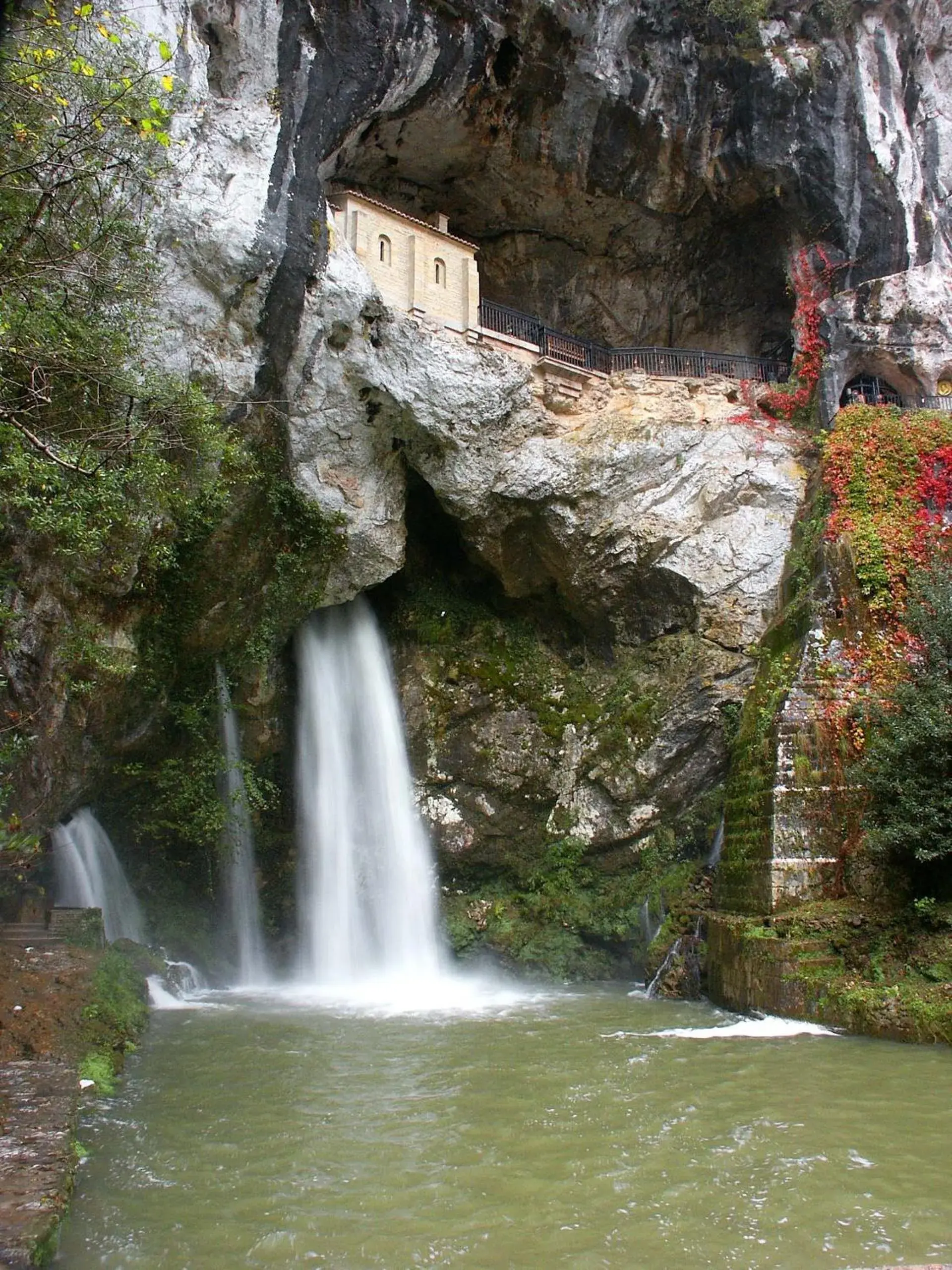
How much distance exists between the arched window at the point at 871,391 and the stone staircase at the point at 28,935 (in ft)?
55.5

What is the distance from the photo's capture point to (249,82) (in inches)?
522

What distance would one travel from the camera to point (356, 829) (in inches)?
610

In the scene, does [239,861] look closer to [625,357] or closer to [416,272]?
[416,272]

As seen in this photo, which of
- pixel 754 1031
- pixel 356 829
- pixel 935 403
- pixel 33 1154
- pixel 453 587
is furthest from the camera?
pixel 935 403

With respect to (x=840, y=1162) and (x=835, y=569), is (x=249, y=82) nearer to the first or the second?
(x=835, y=569)

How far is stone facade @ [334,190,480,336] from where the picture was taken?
16.6 meters

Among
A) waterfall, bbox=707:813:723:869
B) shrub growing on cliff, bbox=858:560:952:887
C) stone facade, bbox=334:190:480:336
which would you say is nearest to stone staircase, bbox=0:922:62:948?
waterfall, bbox=707:813:723:869

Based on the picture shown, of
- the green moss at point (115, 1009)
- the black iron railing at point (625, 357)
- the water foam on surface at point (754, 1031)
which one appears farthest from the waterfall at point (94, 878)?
the black iron railing at point (625, 357)

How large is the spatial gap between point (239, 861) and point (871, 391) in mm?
15866

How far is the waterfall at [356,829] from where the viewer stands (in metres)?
14.8

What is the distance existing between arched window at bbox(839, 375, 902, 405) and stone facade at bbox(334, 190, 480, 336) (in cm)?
791

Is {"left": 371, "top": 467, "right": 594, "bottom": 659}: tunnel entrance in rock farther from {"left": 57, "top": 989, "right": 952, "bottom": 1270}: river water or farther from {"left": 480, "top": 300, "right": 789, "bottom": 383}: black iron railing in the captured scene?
{"left": 57, "top": 989, "right": 952, "bottom": 1270}: river water

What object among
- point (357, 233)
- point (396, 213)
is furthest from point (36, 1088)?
point (396, 213)

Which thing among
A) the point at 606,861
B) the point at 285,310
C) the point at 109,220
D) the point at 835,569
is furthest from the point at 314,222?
the point at 606,861
